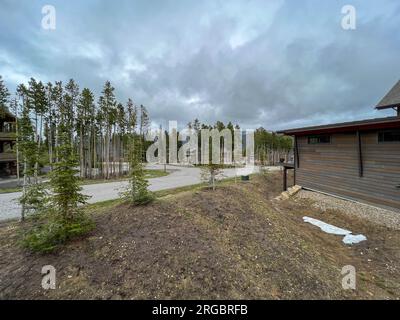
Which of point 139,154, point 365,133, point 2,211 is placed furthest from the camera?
point 365,133

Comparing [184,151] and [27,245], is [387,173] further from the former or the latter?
[184,151]

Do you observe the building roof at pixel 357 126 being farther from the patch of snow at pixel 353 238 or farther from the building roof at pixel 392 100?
the building roof at pixel 392 100

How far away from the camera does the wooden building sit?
765 centimetres

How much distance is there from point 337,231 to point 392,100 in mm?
10364

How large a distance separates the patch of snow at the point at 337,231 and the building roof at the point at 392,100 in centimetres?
932

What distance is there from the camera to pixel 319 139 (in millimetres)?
10930

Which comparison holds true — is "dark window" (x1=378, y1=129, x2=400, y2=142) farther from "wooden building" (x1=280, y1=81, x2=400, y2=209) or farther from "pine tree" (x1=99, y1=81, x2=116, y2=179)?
"pine tree" (x1=99, y1=81, x2=116, y2=179)

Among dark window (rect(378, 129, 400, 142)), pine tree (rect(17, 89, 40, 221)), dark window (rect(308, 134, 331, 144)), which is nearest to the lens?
pine tree (rect(17, 89, 40, 221))

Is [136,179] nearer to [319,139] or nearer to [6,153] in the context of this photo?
[319,139]

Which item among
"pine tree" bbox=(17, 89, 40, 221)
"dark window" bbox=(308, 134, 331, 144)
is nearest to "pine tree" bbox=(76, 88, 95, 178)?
"pine tree" bbox=(17, 89, 40, 221)

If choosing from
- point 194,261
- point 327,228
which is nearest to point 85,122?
point 194,261

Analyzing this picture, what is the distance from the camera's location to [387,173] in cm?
780
